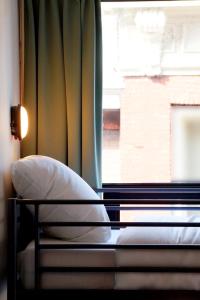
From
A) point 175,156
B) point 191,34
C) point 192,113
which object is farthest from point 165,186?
point 191,34

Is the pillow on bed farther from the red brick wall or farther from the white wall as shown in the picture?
the red brick wall

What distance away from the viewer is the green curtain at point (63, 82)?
2.60 metres

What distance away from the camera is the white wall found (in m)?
2.06

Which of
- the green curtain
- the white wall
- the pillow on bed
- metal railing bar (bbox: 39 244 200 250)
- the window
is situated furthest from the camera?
the window

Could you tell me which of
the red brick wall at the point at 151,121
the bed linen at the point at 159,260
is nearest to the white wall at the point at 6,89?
the bed linen at the point at 159,260

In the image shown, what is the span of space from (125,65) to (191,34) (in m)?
0.48

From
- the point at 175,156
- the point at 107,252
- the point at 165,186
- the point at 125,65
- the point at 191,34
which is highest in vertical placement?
the point at 191,34

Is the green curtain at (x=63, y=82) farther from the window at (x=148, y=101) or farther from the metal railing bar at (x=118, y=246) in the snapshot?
the metal railing bar at (x=118, y=246)

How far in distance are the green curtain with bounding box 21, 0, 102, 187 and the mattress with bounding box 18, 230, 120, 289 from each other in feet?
2.76

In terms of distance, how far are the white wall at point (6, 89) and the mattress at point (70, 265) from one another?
0.88ft

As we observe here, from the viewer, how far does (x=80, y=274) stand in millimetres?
1770

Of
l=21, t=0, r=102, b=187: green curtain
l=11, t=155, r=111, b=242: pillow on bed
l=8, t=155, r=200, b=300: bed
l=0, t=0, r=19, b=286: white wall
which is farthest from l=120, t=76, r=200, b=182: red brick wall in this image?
l=8, t=155, r=200, b=300: bed

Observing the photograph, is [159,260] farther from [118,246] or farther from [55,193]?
[55,193]

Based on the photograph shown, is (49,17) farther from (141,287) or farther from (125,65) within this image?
(141,287)
